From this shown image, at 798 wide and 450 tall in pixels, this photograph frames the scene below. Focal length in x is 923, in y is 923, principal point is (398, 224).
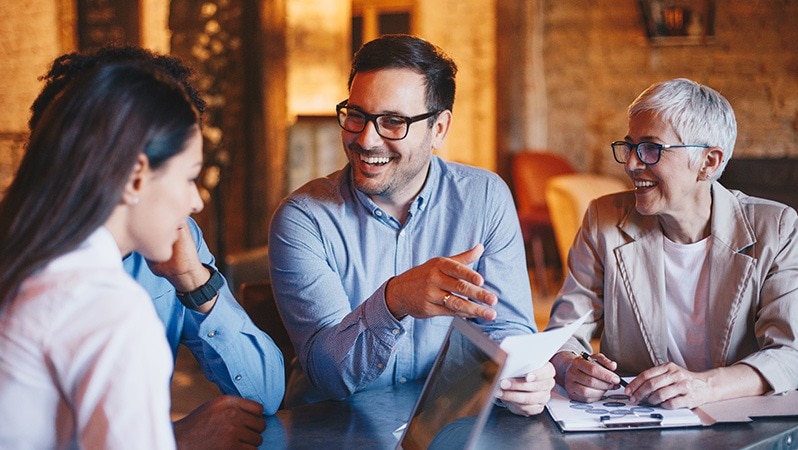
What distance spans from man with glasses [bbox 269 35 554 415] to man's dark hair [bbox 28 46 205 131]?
1.49 ft

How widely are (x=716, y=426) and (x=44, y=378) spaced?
1196 millimetres

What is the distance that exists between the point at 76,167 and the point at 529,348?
28.4 inches

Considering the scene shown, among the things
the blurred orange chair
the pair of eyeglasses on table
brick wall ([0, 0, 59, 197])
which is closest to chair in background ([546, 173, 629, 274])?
the blurred orange chair

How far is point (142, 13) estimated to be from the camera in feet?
18.3

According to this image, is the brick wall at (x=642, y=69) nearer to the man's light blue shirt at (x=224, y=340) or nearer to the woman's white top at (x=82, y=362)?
the man's light blue shirt at (x=224, y=340)

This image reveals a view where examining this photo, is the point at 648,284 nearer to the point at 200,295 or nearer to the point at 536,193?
the point at 200,295

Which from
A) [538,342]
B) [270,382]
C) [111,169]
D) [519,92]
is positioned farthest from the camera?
[519,92]

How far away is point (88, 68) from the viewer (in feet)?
5.90

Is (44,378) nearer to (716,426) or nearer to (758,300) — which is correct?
(716,426)

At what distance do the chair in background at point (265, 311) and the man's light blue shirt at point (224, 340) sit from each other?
1.30 feet

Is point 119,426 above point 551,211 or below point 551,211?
above

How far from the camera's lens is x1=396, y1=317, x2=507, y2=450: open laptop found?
53.2 inches

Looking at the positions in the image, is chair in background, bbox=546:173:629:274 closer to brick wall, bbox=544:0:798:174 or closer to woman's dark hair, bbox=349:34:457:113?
brick wall, bbox=544:0:798:174

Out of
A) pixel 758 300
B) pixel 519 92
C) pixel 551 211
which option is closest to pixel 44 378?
pixel 758 300
